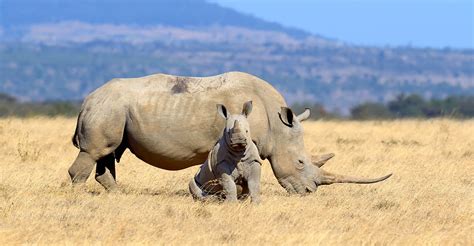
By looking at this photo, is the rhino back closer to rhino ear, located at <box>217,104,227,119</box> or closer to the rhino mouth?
rhino ear, located at <box>217,104,227,119</box>

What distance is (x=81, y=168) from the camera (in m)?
14.6

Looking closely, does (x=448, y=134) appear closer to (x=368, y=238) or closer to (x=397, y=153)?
(x=397, y=153)

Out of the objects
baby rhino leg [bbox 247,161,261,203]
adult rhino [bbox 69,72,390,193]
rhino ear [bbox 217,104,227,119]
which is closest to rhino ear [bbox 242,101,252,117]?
rhino ear [bbox 217,104,227,119]

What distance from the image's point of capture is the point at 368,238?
11.1m

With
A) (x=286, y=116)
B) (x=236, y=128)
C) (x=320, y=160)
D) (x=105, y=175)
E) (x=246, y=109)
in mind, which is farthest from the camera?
(x=105, y=175)

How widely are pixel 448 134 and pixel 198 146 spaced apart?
9.34 metres

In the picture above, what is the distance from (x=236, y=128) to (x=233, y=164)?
1.81 ft

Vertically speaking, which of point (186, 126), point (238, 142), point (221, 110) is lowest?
point (186, 126)

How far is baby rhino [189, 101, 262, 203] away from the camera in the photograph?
42.9ft

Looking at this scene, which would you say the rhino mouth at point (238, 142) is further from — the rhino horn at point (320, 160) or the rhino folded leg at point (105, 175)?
the rhino folded leg at point (105, 175)

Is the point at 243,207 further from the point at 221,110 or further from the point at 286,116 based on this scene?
the point at 286,116

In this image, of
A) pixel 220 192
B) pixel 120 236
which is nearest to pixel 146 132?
pixel 220 192

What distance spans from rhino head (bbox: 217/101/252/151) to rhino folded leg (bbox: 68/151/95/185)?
74.5 inches

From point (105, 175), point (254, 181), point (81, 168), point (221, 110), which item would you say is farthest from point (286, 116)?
point (81, 168)
